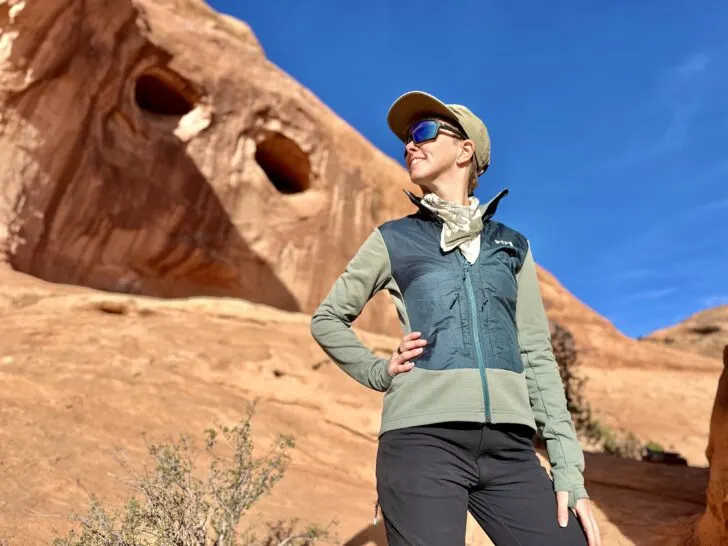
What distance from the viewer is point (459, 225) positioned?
1.73 m

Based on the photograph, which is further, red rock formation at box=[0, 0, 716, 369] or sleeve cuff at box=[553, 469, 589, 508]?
red rock formation at box=[0, 0, 716, 369]

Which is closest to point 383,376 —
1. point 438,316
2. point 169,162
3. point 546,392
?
point 438,316

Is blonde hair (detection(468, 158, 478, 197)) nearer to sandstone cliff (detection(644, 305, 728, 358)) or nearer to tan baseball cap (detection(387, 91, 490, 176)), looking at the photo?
tan baseball cap (detection(387, 91, 490, 176))

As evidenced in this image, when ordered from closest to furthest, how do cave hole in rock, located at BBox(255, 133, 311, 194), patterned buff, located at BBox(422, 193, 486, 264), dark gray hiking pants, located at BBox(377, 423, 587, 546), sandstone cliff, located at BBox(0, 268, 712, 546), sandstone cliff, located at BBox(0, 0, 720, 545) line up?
1. dark gray hiking pants, located at BBox(377, 423, 587, 546)
2. patterned buff, located at BBox(422, 193, 486, 264)
3. sandstone cliff, located at BBox(0, 268, 712, 546)
4. sandstone cliff, located at BBox(0, 0, 720, 545)
5. cave hole in rock, located at BBox(255, 133, 311, 194)

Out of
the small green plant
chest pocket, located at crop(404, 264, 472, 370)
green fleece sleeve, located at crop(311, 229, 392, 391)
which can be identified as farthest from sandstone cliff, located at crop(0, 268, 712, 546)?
chest pocket, located at crop(404, 264, 472, 370)

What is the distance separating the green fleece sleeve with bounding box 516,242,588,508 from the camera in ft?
5.16

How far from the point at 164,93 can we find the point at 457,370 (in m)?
17.0

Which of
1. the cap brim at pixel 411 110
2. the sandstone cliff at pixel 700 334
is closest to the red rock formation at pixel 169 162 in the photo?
the cap brim at pixel 411 110

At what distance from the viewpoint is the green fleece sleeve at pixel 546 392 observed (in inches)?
61.9

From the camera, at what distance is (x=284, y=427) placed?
269 inches

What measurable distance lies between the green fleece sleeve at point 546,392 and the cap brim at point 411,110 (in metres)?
0.54

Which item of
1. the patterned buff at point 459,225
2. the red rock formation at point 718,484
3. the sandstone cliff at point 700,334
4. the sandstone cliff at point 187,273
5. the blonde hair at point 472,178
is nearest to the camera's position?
the patterned buff at point 459,225

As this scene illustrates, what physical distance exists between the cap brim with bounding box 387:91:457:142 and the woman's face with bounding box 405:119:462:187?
8 centimetres

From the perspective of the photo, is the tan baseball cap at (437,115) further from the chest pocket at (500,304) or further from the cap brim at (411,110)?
the chest pocket at (500,304)
